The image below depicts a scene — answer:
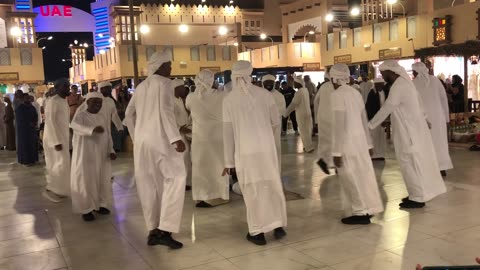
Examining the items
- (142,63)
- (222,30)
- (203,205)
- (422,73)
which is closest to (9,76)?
(142,63)

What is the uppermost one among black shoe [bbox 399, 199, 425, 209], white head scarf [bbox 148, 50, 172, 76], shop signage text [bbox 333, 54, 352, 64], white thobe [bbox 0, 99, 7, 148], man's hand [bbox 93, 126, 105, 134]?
shop signage text [bbox 333, 54, 352, 64]

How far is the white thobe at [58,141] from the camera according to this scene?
6406mm

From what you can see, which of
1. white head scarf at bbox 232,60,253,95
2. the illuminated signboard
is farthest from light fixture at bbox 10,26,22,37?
white head scarf at bbox 232,60,253,95

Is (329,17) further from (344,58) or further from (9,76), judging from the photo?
(9,76)

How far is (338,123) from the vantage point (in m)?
4.66

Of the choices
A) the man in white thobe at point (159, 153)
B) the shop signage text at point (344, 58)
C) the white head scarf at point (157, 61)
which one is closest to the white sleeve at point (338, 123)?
the man in white thobe at point (159, 153)

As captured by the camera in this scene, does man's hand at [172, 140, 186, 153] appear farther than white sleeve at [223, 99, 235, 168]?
No

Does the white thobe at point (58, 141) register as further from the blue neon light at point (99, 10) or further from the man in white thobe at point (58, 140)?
the blue neon light at point (99, 10)

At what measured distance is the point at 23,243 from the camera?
15.8ft

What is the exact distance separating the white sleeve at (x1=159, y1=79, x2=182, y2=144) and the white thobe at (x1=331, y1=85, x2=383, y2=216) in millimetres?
→ 1564

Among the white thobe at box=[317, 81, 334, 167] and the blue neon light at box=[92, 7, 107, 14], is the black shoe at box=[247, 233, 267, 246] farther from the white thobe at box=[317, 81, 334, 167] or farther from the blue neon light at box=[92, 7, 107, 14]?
the blue neon light at box=[92, 7, 107, 14]

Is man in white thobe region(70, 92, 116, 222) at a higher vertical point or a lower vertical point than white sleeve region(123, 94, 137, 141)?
lower

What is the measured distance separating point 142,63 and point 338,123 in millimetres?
18249

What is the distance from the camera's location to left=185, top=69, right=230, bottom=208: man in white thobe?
19.3 ft
